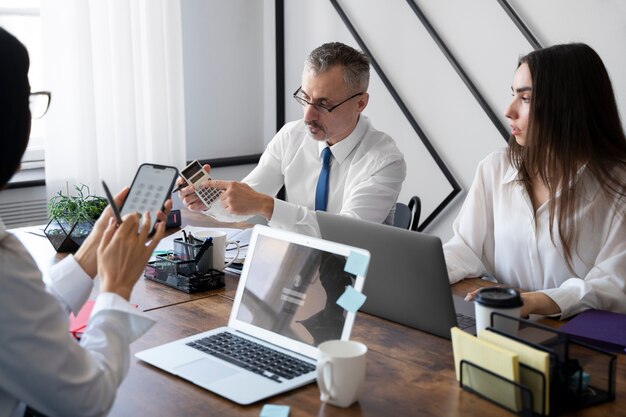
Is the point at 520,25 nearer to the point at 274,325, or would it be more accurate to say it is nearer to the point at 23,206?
the point at 274,325

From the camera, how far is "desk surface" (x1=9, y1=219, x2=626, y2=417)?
1351 millimetres

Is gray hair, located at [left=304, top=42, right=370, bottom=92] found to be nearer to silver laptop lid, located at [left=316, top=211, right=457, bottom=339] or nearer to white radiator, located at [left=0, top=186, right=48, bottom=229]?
silver laptop lid, located at [left=316, top=211, right=457, bottom=339]

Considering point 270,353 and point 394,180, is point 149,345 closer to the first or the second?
point 270,353

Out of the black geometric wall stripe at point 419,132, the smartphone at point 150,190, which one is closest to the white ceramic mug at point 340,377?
the smartphone at point 150,190

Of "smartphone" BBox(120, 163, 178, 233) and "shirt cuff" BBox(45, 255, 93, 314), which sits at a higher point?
"smartphone" BBox(120, 163, 178, 233)

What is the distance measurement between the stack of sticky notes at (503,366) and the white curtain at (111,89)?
107 inches

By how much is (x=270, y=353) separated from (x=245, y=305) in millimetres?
163

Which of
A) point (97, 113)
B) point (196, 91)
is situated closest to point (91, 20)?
point (97, 113)

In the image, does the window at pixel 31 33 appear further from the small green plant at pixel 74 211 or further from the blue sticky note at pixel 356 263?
the blue sticky note at pixel 356 263

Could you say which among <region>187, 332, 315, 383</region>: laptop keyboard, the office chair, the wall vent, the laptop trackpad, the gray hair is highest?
the gray hair

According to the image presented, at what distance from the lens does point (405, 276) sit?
67.0 inches

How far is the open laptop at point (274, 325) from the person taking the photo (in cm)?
147

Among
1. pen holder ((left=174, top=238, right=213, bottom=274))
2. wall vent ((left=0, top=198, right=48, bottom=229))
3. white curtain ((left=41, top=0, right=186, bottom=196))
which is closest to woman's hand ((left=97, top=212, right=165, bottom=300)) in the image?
pen holder ((left=174, top=238, right=213, bottom=274))

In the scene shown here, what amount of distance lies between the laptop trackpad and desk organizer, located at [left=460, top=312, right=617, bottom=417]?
1.47 feet
